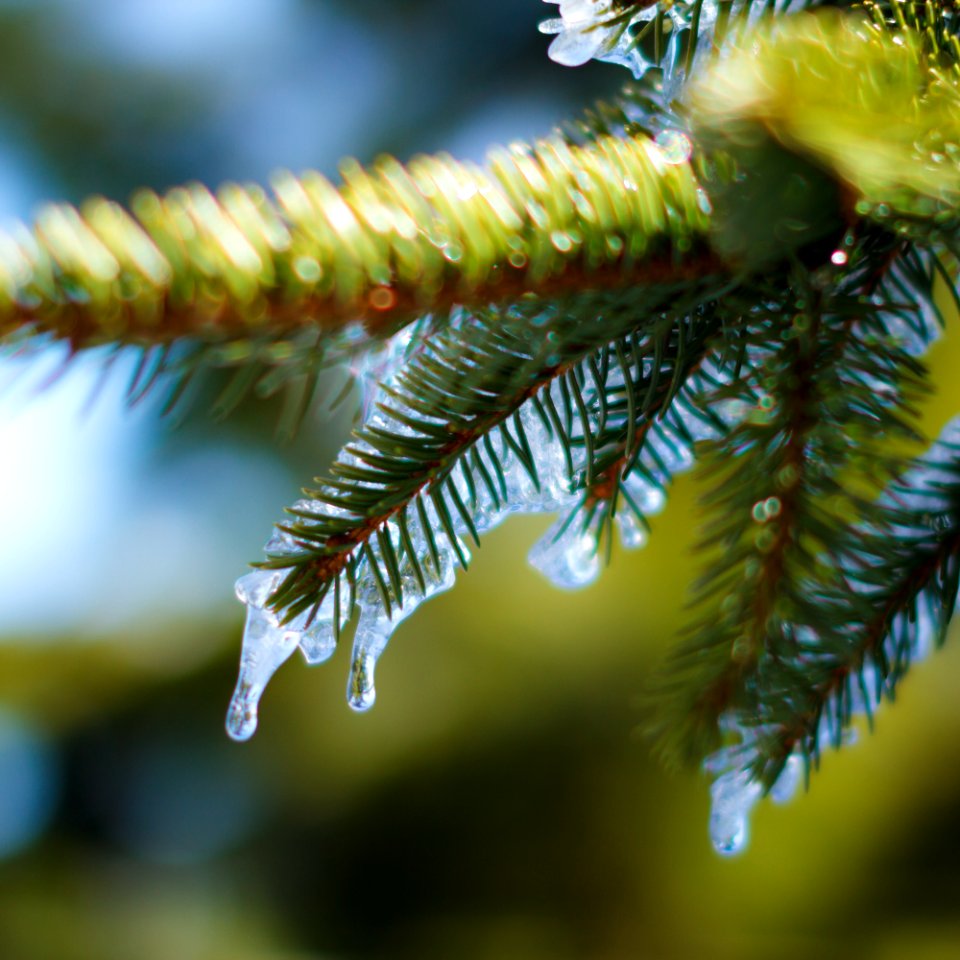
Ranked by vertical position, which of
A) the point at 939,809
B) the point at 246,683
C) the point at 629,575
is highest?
the point at 246,683

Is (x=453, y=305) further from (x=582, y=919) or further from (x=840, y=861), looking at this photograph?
(x=582, y=919)

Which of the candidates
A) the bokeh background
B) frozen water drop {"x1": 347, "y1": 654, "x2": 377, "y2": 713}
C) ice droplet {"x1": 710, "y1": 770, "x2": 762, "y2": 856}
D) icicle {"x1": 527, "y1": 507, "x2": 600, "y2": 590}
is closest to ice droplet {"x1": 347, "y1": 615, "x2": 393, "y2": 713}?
frozen water drop {"x1": 347, "y1": 654, "x2": 377, "y2": 713}

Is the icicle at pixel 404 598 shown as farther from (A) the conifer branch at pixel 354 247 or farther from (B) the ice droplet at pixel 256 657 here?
(A) the conifer branch at pixel 354 247

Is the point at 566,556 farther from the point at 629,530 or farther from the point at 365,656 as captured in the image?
the point at 365,656

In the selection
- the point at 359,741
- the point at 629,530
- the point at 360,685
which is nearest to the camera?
the point at 360,685

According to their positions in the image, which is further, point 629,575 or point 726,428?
point 629,575

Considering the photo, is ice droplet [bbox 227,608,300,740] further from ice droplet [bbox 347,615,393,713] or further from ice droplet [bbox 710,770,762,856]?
ice droplet [bbox 710,770,762,856]

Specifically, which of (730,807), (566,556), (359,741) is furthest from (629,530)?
(359,741)

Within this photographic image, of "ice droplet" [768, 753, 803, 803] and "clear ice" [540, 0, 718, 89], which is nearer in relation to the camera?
"clear ice" [540, 0, 718, 89]

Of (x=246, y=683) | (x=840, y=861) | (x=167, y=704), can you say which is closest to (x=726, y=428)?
(x=246, y=683)

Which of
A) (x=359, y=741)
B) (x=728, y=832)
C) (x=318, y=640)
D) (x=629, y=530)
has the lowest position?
(x=359, y=741)

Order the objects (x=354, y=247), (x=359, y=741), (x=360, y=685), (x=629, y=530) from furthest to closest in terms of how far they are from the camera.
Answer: (x=359, y=741)
(x=629, y=530)
(x=360, y=685)
(x=354, y=247)
